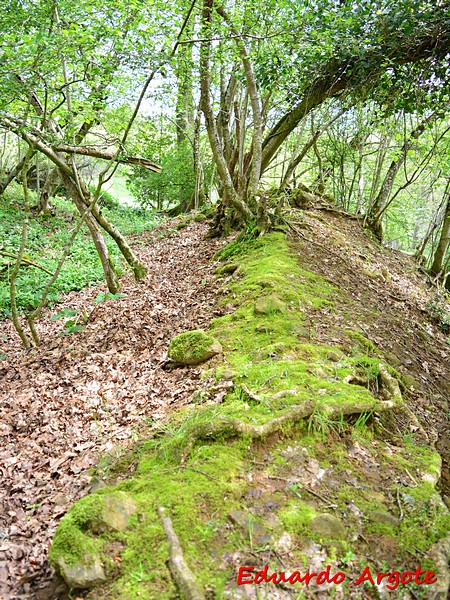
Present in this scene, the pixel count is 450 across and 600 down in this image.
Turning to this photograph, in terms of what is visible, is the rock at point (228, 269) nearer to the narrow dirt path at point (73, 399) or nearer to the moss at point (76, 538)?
the narrow dirt path at point (73, 399)

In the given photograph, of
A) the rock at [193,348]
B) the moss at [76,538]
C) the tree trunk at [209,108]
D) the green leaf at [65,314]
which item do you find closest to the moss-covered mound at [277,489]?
the moss at [76,538]

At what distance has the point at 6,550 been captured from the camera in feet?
9.73

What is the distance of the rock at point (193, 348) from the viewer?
16.7ft

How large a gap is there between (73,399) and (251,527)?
10.7ft

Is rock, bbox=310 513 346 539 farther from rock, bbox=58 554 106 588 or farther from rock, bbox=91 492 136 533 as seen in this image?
rock, bbox=58 554 106 588

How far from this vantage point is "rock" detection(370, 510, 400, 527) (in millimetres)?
2746

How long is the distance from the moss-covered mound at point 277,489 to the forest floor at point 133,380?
60 mm

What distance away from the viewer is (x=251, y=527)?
2.60m

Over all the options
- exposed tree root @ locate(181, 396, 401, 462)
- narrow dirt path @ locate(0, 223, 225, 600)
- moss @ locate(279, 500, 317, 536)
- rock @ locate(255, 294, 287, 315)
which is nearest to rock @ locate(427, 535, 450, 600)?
moss @ locate(279, 500, 317, 536)

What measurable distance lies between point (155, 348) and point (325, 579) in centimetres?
412

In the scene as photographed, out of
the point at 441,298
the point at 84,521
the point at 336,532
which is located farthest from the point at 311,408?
the point at 441,298

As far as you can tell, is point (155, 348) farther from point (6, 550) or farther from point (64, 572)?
point (64, 572)

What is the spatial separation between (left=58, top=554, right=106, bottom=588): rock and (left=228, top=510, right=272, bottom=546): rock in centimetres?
85

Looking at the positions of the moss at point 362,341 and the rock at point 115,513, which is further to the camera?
the moss at point 362,341
